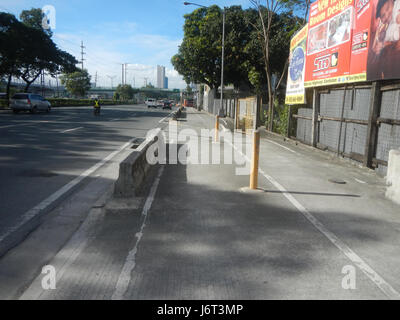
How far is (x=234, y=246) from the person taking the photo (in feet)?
15.2

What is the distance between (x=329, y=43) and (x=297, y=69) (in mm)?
3760

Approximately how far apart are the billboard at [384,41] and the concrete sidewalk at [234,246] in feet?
10.1

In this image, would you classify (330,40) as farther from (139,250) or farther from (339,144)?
(139,250)

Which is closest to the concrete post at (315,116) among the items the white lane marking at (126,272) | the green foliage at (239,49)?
the white lane marking at (126,272)

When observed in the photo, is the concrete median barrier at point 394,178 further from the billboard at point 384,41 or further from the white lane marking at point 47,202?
the white lane marking at point 47,202

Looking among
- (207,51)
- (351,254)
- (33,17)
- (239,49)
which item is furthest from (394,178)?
(33,17)

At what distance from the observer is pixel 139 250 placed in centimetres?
444

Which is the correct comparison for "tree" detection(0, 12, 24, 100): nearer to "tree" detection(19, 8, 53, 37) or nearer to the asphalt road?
"tree" detection(19, 8, 53, 37)

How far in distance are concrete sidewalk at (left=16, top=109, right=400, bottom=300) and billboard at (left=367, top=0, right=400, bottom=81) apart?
3.09 meters

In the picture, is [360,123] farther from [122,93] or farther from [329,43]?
[122,93]

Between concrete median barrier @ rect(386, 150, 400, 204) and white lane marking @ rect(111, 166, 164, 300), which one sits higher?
concrete median barrier @ rect(386, 150, 400, 204)

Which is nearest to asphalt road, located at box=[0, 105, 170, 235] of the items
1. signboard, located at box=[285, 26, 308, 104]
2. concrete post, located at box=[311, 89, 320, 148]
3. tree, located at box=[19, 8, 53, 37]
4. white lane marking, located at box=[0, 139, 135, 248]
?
white lane marking, located at box=[0, 139, 135, 248]

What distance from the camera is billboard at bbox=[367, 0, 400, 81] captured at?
868 cm
